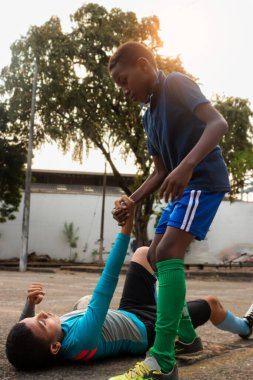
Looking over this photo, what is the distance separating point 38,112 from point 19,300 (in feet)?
52.5

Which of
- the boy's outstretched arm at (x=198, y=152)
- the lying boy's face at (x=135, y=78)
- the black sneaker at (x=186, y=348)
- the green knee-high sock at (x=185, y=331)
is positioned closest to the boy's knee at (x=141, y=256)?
the green knee-high sock at (x=185, y=331)

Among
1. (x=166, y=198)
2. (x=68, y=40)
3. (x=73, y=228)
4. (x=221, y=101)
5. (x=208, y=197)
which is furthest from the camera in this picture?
(x=73, y=228)

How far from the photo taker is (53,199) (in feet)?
101

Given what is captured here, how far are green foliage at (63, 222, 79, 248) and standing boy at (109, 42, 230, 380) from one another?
89.5 ft

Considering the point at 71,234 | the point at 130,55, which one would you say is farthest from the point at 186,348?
the point at 71,234

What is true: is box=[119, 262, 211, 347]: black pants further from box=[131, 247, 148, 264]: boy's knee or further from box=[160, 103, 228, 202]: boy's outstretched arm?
box=[160, 103, 228, 202]: boy's outstretched arm

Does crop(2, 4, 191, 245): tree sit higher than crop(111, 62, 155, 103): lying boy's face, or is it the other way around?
crop(2, 4, 191, 245): tree

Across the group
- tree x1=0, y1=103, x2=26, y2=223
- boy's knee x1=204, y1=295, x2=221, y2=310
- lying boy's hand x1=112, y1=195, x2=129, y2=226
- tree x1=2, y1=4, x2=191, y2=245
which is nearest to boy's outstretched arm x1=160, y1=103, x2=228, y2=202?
lying boy's hand x1=112, y1=195, x2=129, y2=226

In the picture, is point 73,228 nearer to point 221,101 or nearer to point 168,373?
point 221,101

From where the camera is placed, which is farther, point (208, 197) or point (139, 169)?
point (139, 169)

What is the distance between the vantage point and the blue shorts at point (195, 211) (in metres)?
2.34

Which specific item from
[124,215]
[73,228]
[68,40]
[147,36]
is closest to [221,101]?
[147,36]

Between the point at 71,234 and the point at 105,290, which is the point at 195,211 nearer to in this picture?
the point at 105,290

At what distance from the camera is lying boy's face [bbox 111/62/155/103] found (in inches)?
98.8
